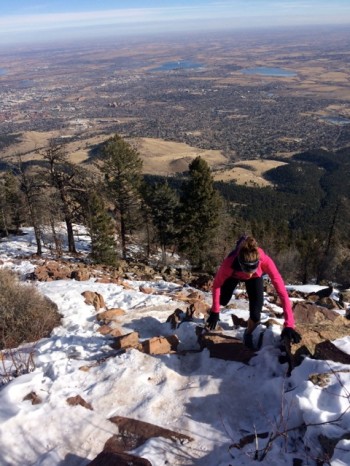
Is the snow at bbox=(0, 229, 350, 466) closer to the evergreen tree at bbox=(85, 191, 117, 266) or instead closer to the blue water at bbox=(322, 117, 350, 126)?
the evergreen tree at bbox=(85, 191, 117, 266)

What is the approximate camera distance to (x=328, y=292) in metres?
11.9

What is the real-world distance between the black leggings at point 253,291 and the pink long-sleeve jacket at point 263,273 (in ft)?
0.53

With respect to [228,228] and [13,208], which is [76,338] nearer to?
[228,228]

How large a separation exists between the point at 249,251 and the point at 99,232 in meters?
19.4

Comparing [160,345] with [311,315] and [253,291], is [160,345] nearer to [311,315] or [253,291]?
[253,291]

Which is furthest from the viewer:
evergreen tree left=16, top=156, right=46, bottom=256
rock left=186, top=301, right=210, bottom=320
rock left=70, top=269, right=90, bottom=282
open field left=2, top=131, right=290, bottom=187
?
open field left=2, top=131, right=290, bottom=187

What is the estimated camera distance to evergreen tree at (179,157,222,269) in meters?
24.4

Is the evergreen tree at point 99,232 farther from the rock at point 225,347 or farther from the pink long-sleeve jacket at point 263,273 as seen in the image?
the pink long-sleeve jacket at point 263,273

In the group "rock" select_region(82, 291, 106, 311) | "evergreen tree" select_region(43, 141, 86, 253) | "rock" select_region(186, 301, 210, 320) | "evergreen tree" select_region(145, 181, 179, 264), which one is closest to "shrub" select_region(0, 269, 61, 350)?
"rock" select_region(82, 291, 106, 311)

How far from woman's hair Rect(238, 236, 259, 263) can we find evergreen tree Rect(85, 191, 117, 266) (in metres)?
17.5

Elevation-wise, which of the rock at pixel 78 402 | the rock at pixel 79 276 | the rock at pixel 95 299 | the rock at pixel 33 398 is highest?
the rock at pixel 33 398

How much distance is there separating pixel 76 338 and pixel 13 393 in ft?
7.06

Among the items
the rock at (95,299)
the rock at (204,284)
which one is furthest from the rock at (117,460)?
the rock at (204,284)

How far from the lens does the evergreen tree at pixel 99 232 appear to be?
2313 cm
